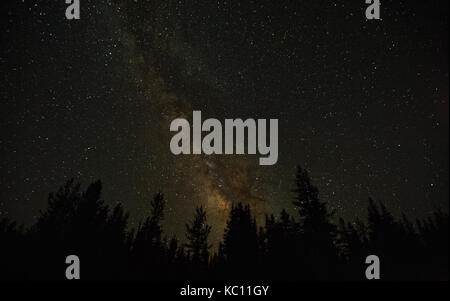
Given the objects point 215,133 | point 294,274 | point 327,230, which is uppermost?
point 215,133

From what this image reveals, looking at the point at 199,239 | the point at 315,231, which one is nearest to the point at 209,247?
the point at 199,239

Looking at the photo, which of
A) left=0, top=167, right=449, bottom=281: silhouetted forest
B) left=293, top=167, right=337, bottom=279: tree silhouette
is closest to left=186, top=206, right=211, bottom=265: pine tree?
left=0, top=167, right=449, bottom=281: silhouetted forest

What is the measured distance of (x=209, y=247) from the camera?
112 ft

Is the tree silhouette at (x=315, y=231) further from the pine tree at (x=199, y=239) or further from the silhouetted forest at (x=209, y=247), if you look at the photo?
the pine tree at (x=199, y=239)

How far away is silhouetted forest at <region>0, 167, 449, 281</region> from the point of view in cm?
1859

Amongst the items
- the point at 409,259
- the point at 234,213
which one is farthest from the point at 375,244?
the point at 234,213

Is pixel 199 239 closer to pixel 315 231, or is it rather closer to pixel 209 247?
pixel 209 247

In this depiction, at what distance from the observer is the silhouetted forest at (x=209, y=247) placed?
732 inches

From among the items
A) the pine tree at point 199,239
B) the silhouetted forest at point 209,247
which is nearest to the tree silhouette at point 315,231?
the silhouetted forest at point 209,247

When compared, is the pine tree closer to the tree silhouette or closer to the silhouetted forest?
the silhouetted forest
